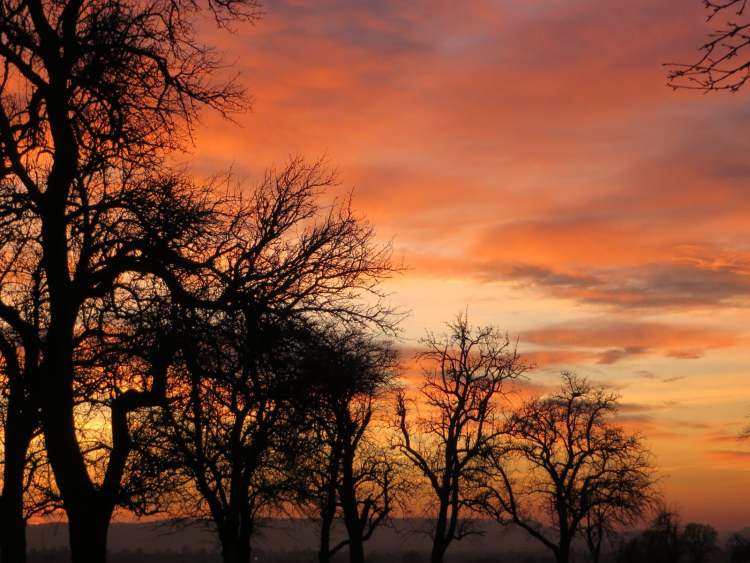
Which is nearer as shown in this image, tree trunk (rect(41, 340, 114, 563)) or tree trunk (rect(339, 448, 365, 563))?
tree trunk (rect(41, 340, 114, 563))

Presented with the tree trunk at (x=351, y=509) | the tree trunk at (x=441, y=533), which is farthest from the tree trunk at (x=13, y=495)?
the tree trunk at (x=441, y=533)

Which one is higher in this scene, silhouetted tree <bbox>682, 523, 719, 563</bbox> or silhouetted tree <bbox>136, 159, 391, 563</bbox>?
silhouetted tree <bbox>136, 159, 391, 563</bbox>

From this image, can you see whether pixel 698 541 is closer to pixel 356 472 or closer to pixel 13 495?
pixel 356 472

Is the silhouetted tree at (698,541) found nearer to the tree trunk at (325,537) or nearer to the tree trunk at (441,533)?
the tree trunk at (441,533)

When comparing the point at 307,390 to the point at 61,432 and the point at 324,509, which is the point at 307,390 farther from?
the point at 324,509

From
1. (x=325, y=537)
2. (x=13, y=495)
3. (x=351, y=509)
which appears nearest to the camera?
(x=13, y=495)

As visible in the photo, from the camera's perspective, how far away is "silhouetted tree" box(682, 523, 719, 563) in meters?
63.3

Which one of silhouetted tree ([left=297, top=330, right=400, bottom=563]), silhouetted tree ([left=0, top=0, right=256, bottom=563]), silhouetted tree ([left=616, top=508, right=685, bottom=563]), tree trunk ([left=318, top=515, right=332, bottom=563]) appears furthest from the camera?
silhouetted tree ([left=616, top=508, right=685, bottom=563])

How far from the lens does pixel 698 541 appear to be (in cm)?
7062

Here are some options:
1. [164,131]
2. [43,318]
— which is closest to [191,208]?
[164,131]

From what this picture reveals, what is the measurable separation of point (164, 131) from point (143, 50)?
129cm

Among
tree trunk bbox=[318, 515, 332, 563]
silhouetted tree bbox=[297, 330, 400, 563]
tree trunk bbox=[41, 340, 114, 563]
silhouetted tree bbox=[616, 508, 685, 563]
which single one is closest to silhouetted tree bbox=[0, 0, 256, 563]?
tree trunk bbox=[41, 340, 114, 563]

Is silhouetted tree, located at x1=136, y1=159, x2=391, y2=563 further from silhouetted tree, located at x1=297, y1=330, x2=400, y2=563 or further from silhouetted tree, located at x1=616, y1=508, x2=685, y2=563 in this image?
silhouetted tree, located at x1=616, y1=508, x2=685, y2=563

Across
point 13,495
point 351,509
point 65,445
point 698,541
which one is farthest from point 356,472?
point 698,541
